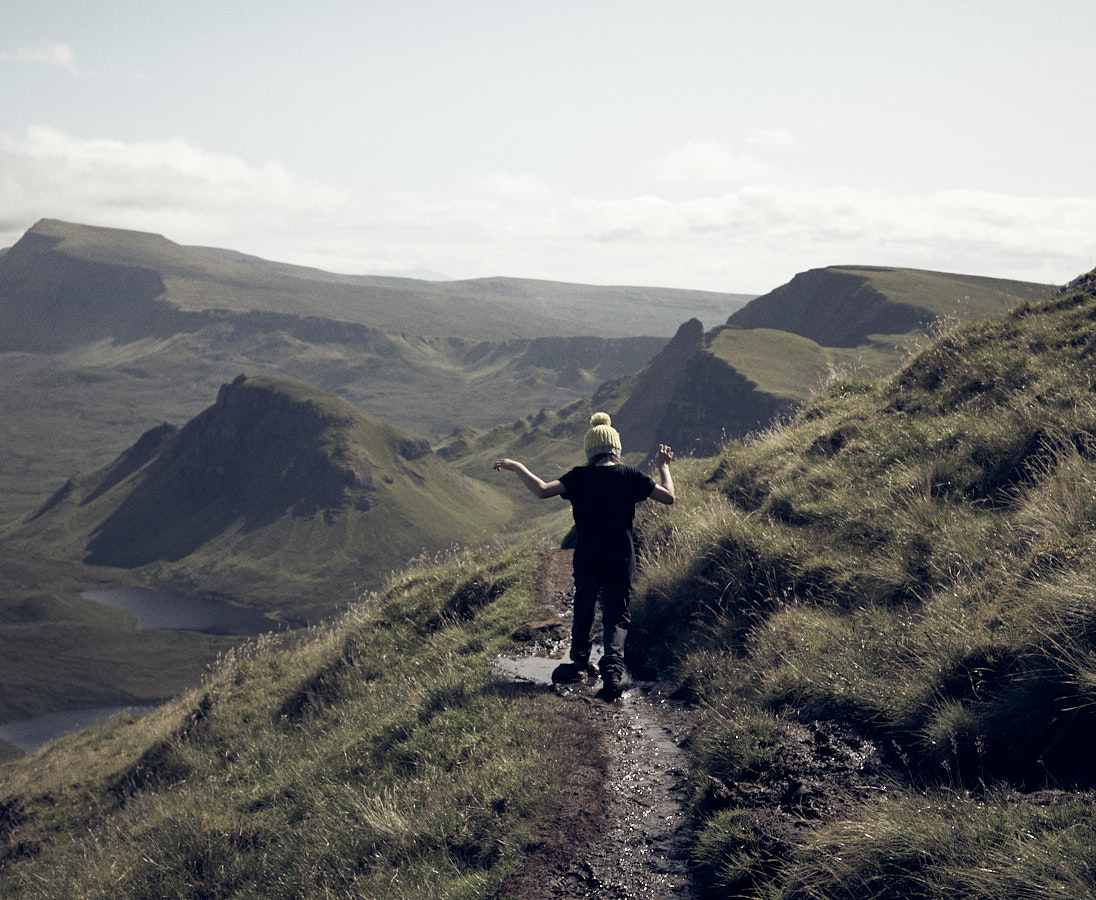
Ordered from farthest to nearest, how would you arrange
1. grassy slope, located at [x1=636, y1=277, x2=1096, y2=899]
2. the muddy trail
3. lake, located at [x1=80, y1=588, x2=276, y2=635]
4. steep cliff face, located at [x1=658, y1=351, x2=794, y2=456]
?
lake, located at [x1=80, y1=588, x2=276, y2=635], steep cliff face, located at [x1=658, y1=351, x2=794, y2=456], the muddy trail, grassy slope, located at [x1=636, y1=277, x2=1096, y2=899]

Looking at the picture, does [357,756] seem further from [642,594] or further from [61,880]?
[61,880]

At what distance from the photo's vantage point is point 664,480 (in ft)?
28.6

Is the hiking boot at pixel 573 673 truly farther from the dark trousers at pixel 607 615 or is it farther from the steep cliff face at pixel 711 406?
the steep cliff face at pixel 711 406

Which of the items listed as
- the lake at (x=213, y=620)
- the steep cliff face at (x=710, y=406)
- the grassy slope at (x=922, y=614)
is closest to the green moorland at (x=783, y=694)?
the grassy slope at (x=922, y=614)

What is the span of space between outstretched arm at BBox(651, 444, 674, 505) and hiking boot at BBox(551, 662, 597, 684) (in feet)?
Answer: 6.54

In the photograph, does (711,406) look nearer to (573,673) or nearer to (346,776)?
(573,673)

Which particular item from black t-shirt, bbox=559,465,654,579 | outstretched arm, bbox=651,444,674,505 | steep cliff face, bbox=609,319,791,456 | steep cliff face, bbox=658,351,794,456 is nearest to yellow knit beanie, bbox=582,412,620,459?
black t-shirt, bbox=559,465,654,579

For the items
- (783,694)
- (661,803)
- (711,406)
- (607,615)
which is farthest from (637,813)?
(711,406)

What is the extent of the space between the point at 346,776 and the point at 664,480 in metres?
4.66

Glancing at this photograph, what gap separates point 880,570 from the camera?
325 inches

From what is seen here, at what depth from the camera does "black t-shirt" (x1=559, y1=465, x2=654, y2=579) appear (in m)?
8.10

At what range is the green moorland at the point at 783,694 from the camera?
16.8 feet

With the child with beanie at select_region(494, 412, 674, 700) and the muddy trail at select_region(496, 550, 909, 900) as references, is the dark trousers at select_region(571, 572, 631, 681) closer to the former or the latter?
the child with beanie at select_region(494, 412, 674, 700)

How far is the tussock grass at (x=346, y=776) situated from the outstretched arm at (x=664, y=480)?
240cm
